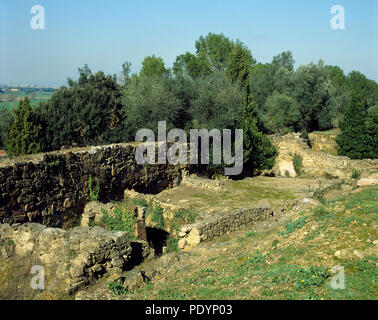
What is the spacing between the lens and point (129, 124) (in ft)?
76.3

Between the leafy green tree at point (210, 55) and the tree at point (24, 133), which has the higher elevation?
the leafy green tree at point (210, 55)

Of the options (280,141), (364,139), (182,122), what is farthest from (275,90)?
(182,122)

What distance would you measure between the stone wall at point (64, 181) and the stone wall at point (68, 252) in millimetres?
1791

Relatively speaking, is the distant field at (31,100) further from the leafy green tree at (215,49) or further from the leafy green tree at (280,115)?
the leafy green tree at (215,49)

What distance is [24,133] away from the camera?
2066 centimetres

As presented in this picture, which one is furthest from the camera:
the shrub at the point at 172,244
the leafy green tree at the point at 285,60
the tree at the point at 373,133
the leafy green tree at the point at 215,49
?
the leafy green tree at the point at 215,49

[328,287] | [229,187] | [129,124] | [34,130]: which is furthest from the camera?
[129,124]

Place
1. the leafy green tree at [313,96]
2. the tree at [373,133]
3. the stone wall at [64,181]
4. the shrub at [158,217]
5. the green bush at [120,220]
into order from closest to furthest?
the stone wall at [64,181], the green bush at [120,220], the shrub at [158,217], the tree at [373,133], the leafy green tree at [313,96]

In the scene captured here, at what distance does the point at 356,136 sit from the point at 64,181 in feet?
79.8

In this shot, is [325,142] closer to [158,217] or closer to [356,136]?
[356,136]

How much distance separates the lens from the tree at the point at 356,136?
94.8ft

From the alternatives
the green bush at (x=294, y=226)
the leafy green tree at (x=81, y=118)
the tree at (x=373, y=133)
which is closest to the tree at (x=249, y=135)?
the leafy green tree at (x=81, y=118)
